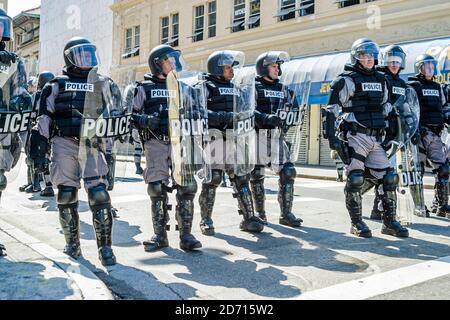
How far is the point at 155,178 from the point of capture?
4.89m

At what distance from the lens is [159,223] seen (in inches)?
196

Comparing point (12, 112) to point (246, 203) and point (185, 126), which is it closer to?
point (185, 126)

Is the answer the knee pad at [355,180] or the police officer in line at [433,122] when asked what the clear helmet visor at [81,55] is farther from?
the police officer in line at [433,122]

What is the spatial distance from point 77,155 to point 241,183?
6.32 ft

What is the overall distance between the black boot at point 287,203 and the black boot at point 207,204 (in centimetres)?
88

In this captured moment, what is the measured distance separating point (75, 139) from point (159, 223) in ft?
3.75

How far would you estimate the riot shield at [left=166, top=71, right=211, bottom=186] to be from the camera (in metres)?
4.80

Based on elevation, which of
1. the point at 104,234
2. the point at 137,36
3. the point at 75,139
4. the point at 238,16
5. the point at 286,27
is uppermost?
the point at 137,36

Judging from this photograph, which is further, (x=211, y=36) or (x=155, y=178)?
(x=211, y=36)

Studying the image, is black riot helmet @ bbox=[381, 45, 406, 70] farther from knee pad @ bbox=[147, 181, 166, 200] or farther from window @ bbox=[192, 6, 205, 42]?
window @ bbox=[192, 6, 205, 42]

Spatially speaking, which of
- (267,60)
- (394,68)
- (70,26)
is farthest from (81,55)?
(70,26)

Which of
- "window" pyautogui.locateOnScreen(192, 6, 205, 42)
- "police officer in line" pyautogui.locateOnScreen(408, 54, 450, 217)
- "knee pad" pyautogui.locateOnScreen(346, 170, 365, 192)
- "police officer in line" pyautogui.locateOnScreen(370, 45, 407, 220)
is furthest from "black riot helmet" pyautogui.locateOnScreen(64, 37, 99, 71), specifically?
"window" pyautogui.locateOnScreen(192, 6, 205, 42)
